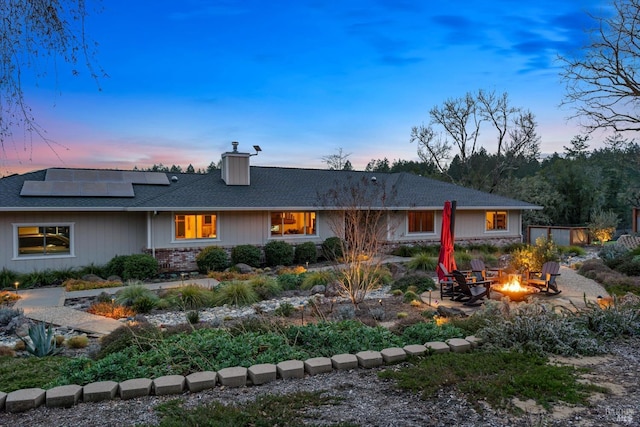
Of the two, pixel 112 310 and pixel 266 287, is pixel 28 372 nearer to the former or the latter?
pixel 112 310

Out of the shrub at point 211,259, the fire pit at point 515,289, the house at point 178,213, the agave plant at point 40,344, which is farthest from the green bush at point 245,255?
the agave plant at point 40,344

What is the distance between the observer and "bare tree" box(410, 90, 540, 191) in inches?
1192

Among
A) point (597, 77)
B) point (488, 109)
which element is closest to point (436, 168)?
point (488, 109)

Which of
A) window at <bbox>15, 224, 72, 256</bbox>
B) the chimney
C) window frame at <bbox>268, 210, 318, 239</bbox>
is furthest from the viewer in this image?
the chimney

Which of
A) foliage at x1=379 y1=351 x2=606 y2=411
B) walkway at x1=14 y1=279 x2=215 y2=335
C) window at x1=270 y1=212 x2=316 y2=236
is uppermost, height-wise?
window at x1=270 y1=212 x2=316 y2=236

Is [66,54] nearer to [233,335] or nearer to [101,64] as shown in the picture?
[101,64]

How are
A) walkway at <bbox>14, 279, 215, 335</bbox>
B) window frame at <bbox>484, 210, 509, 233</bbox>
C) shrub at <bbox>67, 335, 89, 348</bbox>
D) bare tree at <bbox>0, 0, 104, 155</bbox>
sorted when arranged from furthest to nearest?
window frame at <bbox>484, 210, 509, 233</bbox> < walkway at <bbox>14, 279, 215, 335</bbox> < shrub at <bbox>67, 335, 89, 348</bbox> < bare tree at <bbox>0, 0, 104, 155</bbox>

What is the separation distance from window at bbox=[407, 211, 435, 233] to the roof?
0.71 metres

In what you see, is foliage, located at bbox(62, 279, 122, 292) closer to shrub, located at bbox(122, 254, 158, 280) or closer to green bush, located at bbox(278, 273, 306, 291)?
shrub, located at bbox(122, 254, 158, 280)

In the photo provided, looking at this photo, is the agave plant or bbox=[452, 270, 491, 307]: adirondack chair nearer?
the agave plant

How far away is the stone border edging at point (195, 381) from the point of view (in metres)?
3.48

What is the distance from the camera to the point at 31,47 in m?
3.07

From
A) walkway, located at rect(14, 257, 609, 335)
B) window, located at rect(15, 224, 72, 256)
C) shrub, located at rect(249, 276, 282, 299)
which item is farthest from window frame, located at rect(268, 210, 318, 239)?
window, located at rect(15, 224, 72, 256)

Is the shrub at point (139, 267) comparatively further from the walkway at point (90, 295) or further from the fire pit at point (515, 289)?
the fire pit at point (515, 289)
